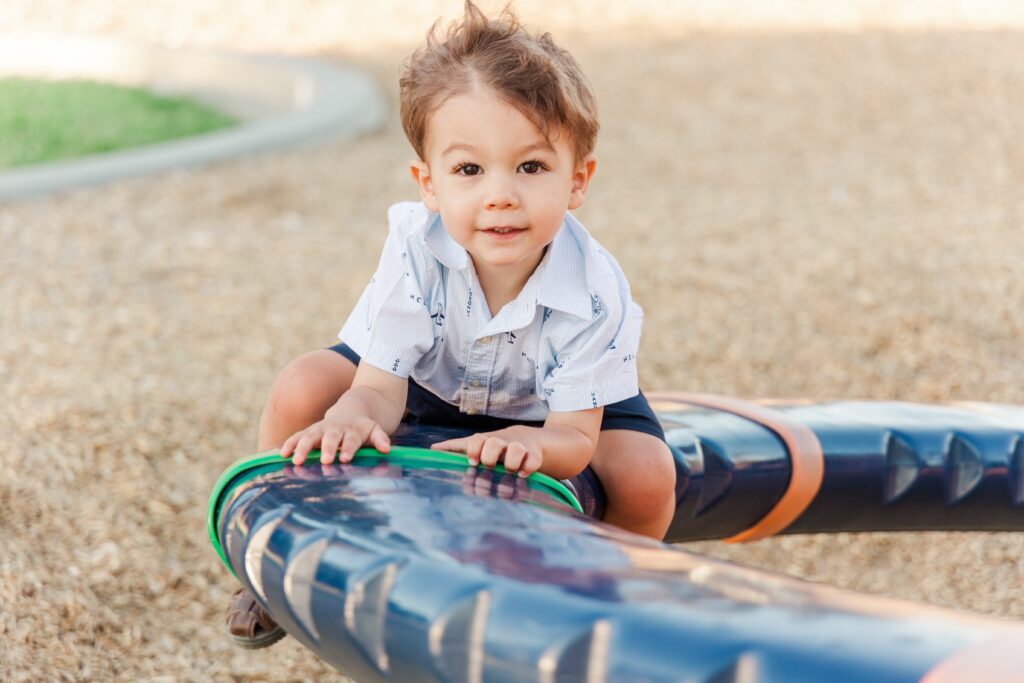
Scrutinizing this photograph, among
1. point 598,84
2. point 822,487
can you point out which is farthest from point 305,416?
point 598,84

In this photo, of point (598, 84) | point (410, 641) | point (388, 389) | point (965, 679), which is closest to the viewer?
point (965, 679)

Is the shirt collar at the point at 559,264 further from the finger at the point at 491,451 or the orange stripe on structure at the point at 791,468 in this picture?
the orange stripe on structure at the point at 791,468

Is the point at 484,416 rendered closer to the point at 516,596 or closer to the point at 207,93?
the point at 516,596

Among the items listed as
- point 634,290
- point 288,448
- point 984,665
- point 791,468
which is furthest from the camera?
point 634,290

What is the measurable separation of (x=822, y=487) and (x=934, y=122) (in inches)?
191

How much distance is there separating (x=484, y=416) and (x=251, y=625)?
1.77 ft

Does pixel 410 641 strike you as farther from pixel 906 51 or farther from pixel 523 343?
pixel 906 51

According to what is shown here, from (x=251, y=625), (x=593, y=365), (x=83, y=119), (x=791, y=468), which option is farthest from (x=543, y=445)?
(x=83, y=119)

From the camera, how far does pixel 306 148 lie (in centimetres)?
652

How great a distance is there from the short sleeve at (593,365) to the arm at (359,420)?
0.26 meters

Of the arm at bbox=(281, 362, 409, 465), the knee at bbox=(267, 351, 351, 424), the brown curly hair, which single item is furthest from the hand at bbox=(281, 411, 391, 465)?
the brown curly hair

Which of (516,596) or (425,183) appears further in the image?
(425,183)

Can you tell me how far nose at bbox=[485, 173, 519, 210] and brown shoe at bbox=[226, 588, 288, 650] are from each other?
0.81 m

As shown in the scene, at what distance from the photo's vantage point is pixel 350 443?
175 cm
